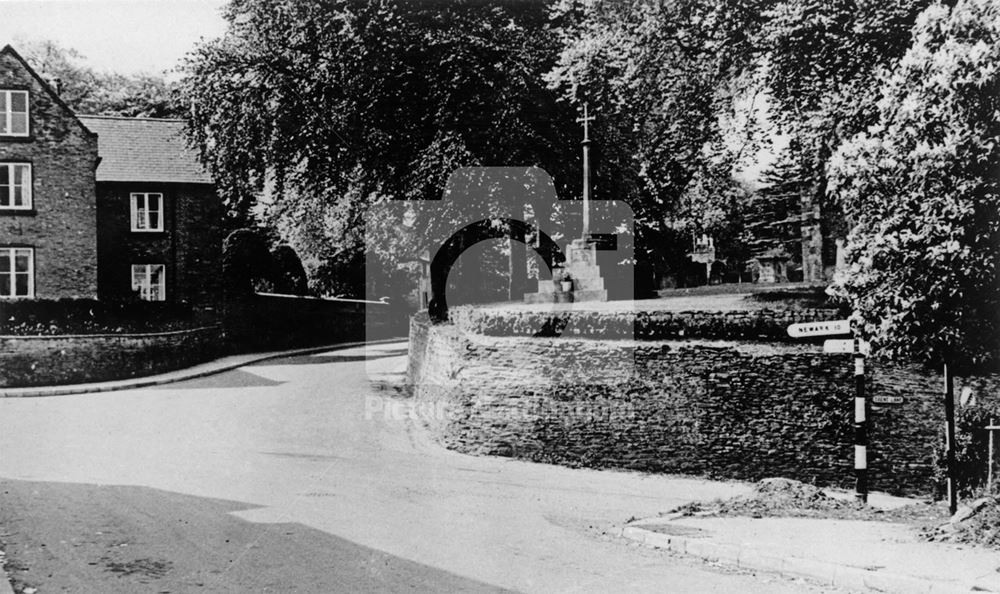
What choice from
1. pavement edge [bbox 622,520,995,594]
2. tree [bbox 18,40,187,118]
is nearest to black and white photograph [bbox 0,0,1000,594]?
pavement edge [bbox 622,520,995,594]

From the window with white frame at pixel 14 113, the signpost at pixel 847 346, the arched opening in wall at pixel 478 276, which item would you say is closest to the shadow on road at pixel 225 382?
the arched opening in wall at pixel 478 276

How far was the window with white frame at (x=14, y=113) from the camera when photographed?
34.0 metres

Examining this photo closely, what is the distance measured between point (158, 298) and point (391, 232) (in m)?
10.1

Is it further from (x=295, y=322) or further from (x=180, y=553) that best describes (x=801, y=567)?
(x=295, y=322)

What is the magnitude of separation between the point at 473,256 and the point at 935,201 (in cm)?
2038

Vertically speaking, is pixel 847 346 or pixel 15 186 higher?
pixel 15 186

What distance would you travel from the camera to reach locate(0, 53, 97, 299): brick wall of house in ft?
112

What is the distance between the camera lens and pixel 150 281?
38938 millimetres

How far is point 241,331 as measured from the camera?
38.2 meters

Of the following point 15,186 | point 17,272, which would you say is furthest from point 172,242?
point 15,186

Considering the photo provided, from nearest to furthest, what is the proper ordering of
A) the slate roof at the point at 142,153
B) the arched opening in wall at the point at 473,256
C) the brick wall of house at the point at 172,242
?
the arched opening in wall at the point at 473,256 < the brick wall of house at the point at 172,242 < the slate roof at the point at 142,153

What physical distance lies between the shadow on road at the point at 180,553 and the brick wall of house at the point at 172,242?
29.4 meters

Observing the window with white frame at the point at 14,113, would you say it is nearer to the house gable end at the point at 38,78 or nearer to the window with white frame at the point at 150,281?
the house gable end at the point at 38,78

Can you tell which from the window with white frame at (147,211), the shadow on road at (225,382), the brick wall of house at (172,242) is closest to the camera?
the shadow on road at (225,382)
